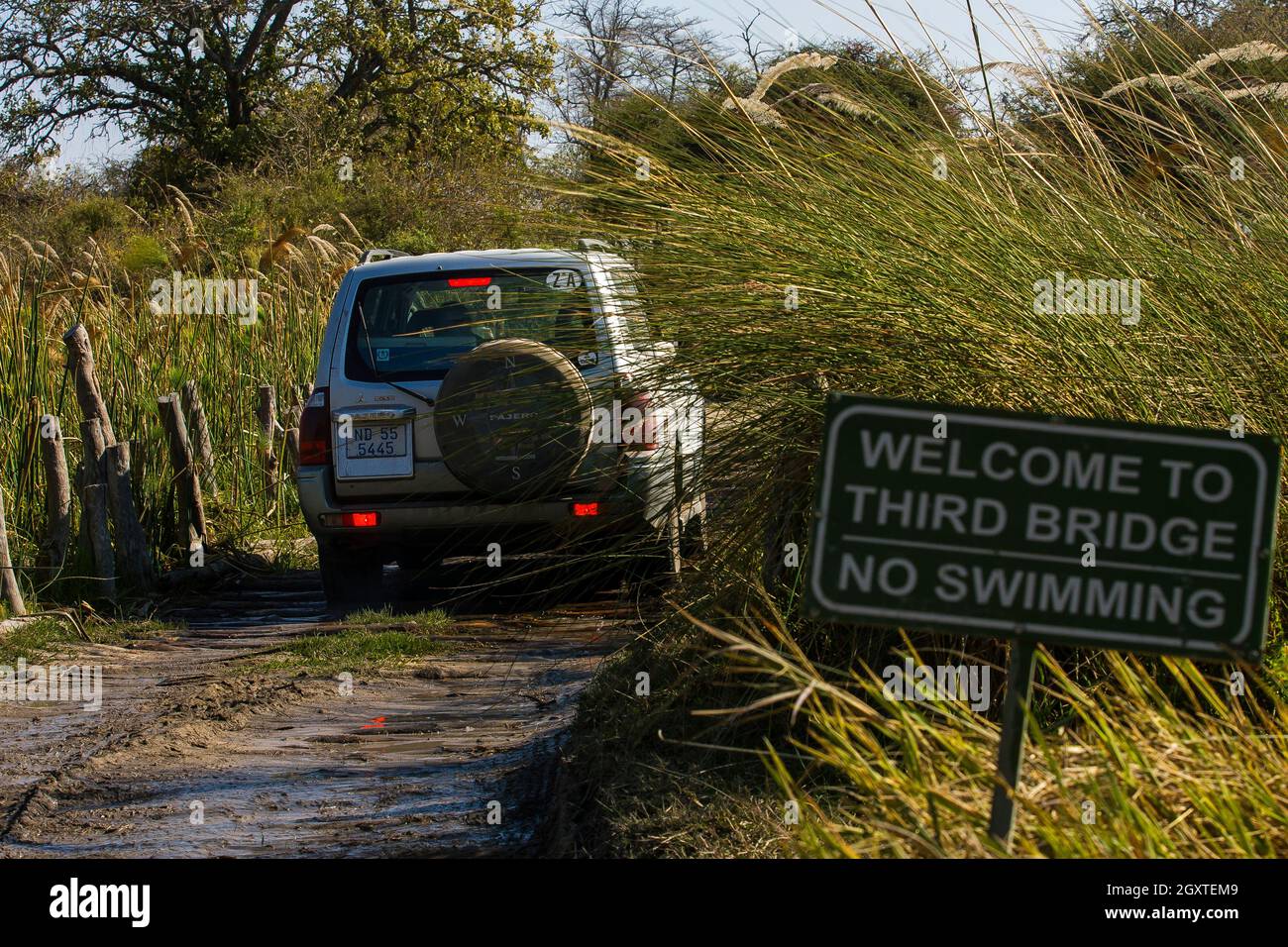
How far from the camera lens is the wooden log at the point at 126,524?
785 cm

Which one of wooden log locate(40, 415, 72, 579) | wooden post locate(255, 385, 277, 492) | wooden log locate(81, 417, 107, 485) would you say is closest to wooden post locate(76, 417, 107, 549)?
wooden log locate(81, 417, 107, 485)

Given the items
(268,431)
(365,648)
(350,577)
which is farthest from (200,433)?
(365,648)

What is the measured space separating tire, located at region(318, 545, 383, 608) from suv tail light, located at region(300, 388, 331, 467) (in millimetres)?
503

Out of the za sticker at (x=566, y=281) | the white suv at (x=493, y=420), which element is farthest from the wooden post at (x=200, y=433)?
the za sticker at (x=566, y=281)

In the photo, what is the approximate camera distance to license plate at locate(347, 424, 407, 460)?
23.8ft

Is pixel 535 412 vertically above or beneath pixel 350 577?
above

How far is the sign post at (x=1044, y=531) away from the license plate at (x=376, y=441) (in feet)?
17.0

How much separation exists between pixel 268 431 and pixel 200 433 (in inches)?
23.5

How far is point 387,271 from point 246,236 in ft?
35.9

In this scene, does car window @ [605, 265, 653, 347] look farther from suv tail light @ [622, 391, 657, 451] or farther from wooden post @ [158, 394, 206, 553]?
wooden post @ [158, 394, 206, 553]

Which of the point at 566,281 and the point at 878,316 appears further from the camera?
the point at 566,281

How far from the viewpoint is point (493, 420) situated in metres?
5.19

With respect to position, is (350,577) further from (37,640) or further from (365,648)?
(37,640)
